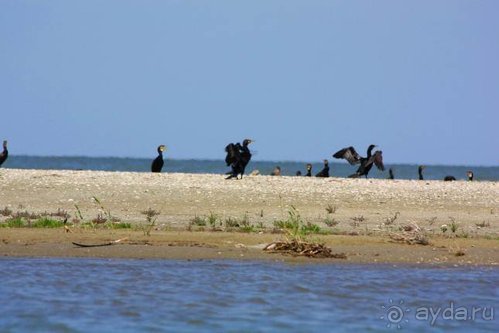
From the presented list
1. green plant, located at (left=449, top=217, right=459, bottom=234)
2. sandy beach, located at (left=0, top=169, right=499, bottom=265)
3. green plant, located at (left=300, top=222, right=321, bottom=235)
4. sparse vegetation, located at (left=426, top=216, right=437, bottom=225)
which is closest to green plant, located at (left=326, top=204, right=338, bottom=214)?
sandy beach, located at (left=0, top=169, right=499, bottom=265)

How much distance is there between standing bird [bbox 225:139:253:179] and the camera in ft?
83.5

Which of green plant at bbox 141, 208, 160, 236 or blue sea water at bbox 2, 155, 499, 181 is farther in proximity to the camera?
blue sea water at bbox 2, 155, 499, 181

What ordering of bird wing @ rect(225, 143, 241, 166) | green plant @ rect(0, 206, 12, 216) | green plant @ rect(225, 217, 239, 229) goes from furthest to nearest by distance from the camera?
bird wing @ rect(225, 143, 241, 166) → green plant @ rect(0, 206, 12, 216) → green plant @ rect(225, 217, 239, 229)

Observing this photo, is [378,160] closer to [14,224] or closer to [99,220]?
[99,220]

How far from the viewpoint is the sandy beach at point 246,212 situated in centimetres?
1512

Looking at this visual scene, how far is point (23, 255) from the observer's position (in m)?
14.5

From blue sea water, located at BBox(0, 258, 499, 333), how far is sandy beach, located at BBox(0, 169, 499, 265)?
3.07 feet

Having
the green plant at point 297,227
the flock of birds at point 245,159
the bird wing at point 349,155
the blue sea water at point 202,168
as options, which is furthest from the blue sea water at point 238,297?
the blue sea water at point 202,168

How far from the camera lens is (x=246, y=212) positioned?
65.2ft

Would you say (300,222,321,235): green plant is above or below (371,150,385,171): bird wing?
below

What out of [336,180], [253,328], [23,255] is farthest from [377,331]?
[336,180]

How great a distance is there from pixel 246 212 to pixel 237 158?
6411 millimetres

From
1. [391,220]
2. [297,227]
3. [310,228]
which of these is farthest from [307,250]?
[391,220]

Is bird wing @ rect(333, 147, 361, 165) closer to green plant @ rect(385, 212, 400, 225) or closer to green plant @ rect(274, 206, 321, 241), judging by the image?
green plant @ rect(385, 212, 400, 225)
